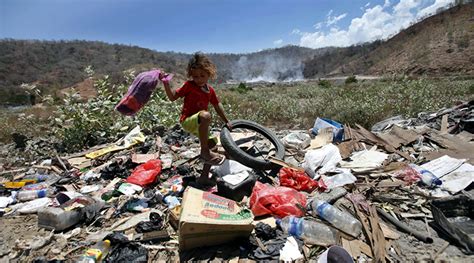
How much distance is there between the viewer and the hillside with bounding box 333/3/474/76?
2472 cm

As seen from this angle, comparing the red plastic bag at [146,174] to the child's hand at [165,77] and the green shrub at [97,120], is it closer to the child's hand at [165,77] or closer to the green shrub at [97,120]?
the child's hand at [165,77]

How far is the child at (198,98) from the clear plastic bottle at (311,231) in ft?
3.93

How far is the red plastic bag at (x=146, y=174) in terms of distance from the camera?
148 inches

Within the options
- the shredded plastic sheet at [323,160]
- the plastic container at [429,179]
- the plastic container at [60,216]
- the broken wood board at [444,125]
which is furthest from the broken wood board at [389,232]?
the broken wood board at [444,125]

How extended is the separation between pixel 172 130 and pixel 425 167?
4.63 meters

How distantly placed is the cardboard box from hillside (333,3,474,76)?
26.1 meters

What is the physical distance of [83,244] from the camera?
257 cm

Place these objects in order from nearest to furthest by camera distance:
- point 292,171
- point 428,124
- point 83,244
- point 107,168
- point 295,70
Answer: point 83,244 → point 292,171 → point 107,168 → point 428,124 → point 295,70

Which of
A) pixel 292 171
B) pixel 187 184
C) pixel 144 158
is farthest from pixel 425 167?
pixel 144 158

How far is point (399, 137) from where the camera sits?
187 inches

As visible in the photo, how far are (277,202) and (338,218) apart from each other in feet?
1.93

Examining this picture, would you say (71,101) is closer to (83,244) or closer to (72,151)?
(72,151)

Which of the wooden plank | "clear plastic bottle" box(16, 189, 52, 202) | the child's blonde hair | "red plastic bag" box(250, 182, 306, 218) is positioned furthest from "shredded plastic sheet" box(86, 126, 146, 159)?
the wooden plank

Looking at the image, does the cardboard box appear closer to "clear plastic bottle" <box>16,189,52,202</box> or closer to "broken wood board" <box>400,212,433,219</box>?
"broken wood board" <box>400,212,433,219</box>
